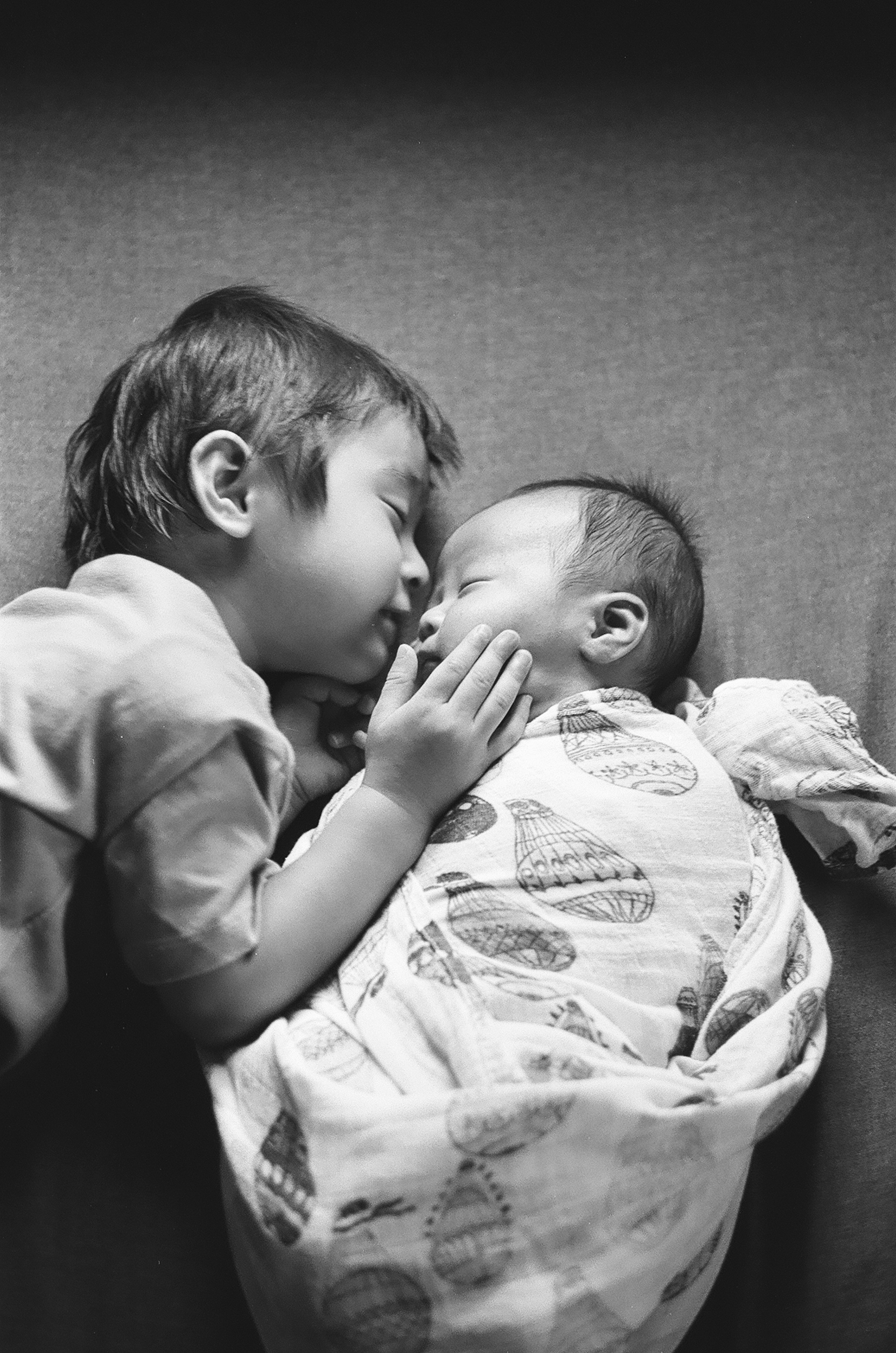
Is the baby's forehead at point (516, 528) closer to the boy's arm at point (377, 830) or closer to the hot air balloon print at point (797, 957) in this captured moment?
the boy's arm at point (377, 830)

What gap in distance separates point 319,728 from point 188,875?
320 mm

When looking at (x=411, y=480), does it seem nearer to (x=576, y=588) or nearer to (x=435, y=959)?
(x=576, y=588)

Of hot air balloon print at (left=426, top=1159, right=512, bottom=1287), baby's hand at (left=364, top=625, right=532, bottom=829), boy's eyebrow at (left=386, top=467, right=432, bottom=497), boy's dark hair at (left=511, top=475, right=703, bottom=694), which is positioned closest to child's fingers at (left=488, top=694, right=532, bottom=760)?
baby's hand at (left=364, top=625, right=532, bottom=829)

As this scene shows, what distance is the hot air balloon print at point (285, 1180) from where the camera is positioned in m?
0.69

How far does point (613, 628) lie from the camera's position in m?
0.99

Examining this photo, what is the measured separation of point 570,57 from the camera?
1.27 m

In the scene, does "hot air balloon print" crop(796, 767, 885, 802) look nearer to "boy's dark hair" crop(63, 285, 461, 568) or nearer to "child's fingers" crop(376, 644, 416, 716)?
"child's fingers" crop(376, 644, 416, 716)

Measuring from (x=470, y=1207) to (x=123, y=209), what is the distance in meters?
0.99

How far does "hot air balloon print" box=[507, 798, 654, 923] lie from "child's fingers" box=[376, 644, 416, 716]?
171 mm

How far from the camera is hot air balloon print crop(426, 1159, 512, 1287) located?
67cm

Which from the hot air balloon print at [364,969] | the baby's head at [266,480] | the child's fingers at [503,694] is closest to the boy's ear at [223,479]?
the baby's head at [266,480]

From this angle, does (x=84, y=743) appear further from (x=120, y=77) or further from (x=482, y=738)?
(x=120, y=77)

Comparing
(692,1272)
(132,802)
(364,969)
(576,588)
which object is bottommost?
(692,1272)

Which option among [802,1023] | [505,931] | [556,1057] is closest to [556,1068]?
[556,1057]
